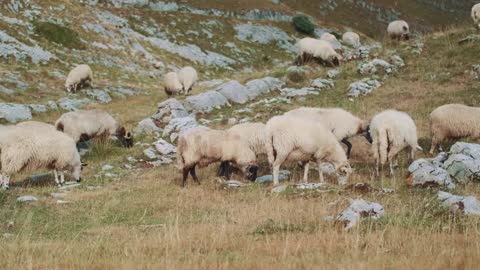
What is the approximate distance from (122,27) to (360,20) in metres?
52.9

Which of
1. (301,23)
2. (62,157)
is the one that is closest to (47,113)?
(62,157)

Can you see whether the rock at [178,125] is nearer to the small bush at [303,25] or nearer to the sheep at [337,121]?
the sheep at [337,121]

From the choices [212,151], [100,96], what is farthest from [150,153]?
[100,96]

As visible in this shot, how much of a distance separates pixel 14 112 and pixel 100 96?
6724 millimetres

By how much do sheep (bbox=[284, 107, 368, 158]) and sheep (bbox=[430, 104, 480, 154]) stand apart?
86.9 inches

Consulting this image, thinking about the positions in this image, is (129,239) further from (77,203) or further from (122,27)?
(122,27)

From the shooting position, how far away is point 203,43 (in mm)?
50031

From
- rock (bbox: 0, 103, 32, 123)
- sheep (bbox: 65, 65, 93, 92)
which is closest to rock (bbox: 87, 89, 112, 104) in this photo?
sheep (bbox: 65, 65, 93, 92)

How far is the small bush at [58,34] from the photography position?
35656mm

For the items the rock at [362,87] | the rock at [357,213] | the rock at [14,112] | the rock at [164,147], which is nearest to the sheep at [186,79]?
the rock at [14,112]

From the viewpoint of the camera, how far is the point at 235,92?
25234mm

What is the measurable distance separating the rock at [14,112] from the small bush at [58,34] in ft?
47.7

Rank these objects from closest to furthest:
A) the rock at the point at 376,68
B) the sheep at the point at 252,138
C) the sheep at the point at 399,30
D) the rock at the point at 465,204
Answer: the rock at the point at 465,204 < the sheep at the point at 252,138 < the rock at the point at 376,68 < the sheep at the point at 399,30

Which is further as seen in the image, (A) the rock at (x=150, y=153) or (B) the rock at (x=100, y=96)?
(B) the rock at (x=100, y=96)
